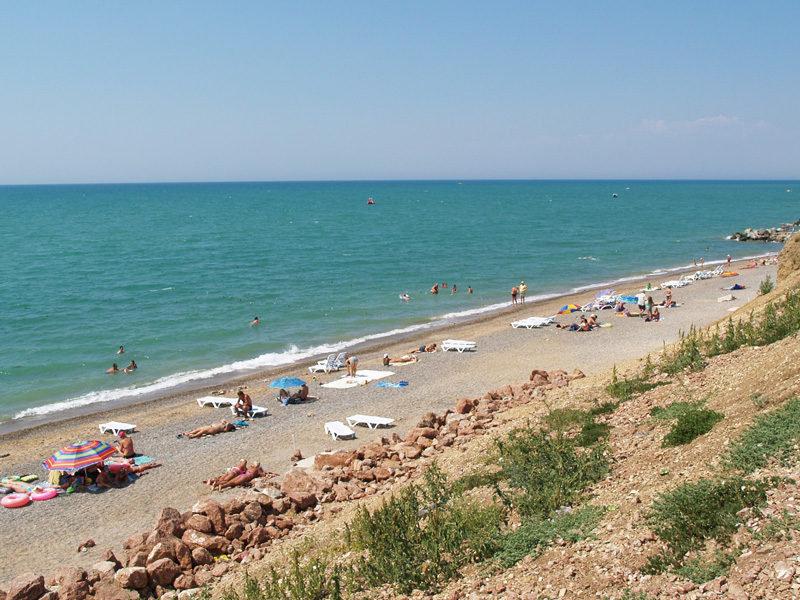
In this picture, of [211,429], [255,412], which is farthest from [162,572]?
[255,412]

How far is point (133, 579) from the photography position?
10.2 meters

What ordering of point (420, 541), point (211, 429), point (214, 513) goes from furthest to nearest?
1. point (211, 429)
2. point (214, 513)
3. point (420, 541)

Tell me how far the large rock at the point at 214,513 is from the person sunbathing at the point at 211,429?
824cm

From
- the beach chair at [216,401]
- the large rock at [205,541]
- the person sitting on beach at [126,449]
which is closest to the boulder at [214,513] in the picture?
the large rock at [205,541]

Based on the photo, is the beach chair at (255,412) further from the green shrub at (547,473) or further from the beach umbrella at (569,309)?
the beach umbrella at (569,309)

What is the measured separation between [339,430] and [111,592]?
913cm

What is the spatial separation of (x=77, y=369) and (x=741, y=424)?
29.1 meters

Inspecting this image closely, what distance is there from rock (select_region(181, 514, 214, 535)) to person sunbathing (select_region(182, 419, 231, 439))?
28.5 ft

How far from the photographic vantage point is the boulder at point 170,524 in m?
11.3

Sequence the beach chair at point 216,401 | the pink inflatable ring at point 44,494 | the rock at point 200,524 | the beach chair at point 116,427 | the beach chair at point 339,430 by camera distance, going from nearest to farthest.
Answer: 1. the rock at point 200,524
2. the pink inflatable ring at point 44,494
3. the beach chair at point 339,430
4. the beach chair at point 116,427
5. the beach chair at point 216,401

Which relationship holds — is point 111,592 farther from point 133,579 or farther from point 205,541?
point 205,541

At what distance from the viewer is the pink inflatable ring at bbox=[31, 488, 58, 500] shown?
16.0 meters

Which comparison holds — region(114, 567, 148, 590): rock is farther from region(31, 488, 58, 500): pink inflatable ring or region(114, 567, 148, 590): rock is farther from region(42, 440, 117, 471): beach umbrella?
region(31, 488, 58, 500): pink inflatable ring

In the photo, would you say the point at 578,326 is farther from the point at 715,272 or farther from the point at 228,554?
the point at 228,554
